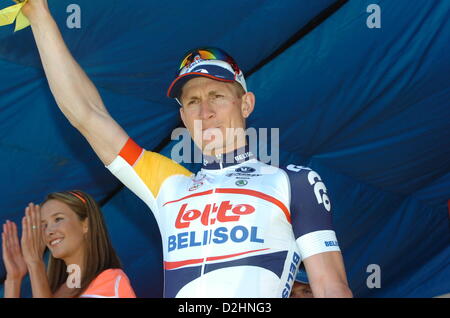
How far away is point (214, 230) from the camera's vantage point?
2412mm

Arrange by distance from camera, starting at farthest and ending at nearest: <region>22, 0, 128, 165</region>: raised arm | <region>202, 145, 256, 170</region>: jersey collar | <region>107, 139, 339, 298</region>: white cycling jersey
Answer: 1. <region>202, 145, 256, 170</region>: jersey collar
2. <region>22, 0, 128, 165</region>: raised arm
3. <region>107, 139, 339, 298</region>: white cycling jersey

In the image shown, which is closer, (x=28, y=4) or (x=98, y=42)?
(x=28, y=4)

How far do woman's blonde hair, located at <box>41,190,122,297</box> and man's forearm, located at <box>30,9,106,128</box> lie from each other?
0.33 m

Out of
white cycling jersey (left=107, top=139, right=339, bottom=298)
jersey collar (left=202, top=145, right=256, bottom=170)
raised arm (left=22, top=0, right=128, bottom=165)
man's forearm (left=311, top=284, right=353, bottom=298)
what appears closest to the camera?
man's forearm (left=311, top=284, right=353, bottom=298)

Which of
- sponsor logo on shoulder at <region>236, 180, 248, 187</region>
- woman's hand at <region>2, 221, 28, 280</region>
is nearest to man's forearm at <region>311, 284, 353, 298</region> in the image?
sponsor logo on shoulder at <region>236, 180, 248, 187</region>

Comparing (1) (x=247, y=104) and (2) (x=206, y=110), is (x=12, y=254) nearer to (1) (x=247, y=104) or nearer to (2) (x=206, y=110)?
(2) (x=206, y=110)

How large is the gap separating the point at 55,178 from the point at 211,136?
135 cm

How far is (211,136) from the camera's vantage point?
264 cm

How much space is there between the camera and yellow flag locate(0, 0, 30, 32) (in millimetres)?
2414

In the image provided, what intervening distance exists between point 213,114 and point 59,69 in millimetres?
562

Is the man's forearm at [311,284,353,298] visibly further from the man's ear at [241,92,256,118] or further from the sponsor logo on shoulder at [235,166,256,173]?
the man's ear at [241,92,256,118]

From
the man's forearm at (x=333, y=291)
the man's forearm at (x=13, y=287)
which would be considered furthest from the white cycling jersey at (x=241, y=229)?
the man's forearm at (x=13, y=287)

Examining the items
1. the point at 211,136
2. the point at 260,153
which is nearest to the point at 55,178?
the point at 260,153
